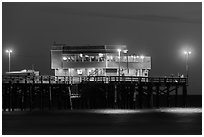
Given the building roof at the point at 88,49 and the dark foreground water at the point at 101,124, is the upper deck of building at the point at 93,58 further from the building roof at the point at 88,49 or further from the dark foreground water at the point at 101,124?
the dark foreground water at the point at 101,124

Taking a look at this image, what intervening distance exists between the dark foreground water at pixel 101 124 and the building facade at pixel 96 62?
30.1 m

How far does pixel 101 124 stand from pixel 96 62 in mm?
37907

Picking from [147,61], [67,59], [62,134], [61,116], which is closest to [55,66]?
[67,59]

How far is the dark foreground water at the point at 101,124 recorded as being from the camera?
35.3m

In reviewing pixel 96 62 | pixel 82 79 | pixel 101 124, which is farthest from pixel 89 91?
pixel 101 124

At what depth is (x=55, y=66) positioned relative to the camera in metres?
78.1

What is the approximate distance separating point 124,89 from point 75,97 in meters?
4.73

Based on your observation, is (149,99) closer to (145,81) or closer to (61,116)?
(145,81)

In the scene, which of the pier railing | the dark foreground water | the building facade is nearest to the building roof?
→ the building facade

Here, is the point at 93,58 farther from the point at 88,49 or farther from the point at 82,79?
the point at 82,79

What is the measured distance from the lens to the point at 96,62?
77.2 metres

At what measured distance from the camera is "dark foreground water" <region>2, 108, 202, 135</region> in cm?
3531

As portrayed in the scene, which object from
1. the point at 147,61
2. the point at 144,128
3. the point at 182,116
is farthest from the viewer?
the point at 147,61

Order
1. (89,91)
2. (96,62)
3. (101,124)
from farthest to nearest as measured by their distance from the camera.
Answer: (96,62), (89,91), (101,124)
